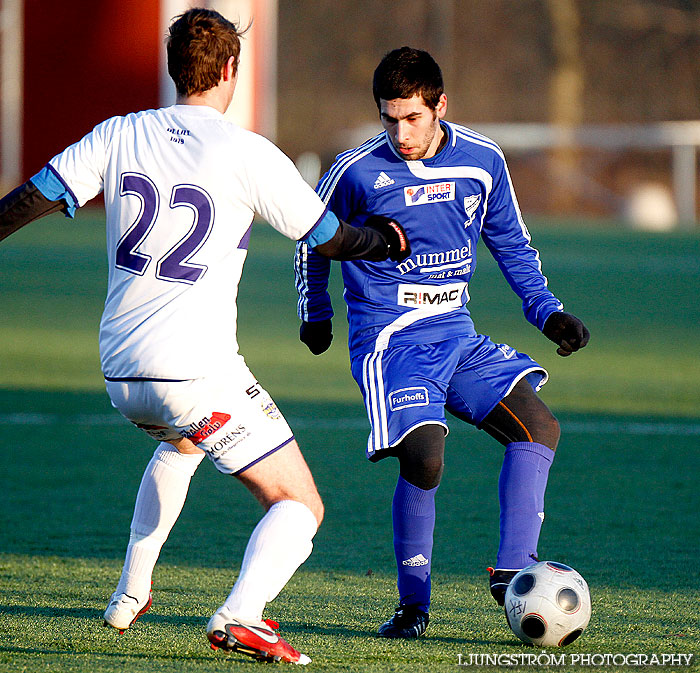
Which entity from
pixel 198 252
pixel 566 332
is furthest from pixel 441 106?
pixel 198 252

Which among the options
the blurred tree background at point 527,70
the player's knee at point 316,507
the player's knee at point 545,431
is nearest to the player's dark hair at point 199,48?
the player's knee at point 316,507

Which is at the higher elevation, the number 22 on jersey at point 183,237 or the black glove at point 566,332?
the number 22 on jersey at point 183,237

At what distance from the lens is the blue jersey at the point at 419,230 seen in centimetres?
460

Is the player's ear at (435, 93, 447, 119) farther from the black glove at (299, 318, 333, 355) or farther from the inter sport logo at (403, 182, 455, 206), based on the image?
the black glove at (299, 318, 333, 355)

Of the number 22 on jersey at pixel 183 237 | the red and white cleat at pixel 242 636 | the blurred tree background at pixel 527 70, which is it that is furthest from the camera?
the blurred tree background at pixel 527 70

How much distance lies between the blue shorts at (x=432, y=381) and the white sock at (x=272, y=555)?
0.75 m

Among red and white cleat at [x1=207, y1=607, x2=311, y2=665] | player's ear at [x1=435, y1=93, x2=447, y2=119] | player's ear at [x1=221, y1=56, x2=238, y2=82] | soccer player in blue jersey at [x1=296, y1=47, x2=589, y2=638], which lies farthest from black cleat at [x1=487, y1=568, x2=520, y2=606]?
player's ear at [x1=221, y1=56, x2=238, y2=82]

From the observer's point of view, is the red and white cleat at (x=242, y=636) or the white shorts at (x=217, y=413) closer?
the red and white cleat at (x=242, y=636)

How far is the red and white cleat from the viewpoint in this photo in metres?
3.44

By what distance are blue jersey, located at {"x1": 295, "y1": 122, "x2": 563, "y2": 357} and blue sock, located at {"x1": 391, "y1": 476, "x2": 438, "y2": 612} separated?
1.85ft

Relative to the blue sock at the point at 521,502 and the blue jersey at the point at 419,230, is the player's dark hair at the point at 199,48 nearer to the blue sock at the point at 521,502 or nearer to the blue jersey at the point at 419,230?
the blue jersey at the point at 419,230

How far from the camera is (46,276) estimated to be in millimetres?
18891

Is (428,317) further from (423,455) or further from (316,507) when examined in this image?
(316,507)

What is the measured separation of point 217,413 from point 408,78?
145 centimetres
